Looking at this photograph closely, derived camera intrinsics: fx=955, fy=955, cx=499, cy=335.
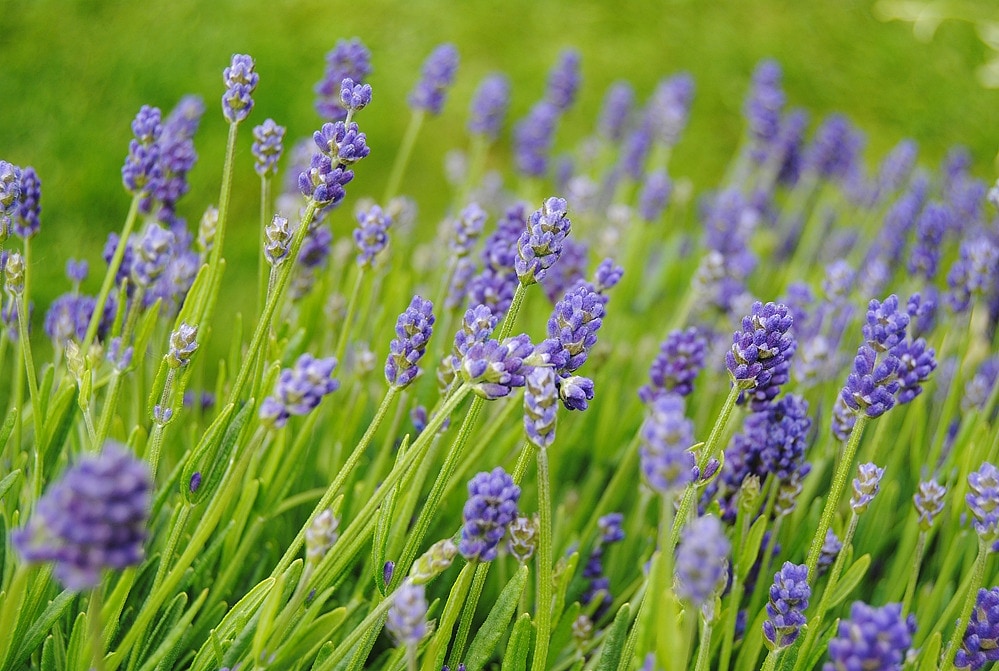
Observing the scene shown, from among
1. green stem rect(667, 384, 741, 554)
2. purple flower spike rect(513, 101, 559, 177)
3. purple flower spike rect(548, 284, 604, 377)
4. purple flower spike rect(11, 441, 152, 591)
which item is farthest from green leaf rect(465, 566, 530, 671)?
purple flower spike rect(513, 101, 559, 177)

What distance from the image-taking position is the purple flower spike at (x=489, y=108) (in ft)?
10.5

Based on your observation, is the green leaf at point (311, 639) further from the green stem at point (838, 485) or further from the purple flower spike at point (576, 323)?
the green stem at point (838, 485)

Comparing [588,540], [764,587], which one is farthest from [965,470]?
[588,540]

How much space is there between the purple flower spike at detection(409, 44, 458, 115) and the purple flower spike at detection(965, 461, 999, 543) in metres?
1.84

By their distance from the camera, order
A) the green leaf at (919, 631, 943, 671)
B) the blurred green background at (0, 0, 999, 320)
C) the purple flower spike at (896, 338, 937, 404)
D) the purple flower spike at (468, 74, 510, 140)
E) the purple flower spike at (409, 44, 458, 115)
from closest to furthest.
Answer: the green leaf at (919, 631, 943, 671) → the purple flower spike at (896, 338, 937, 404) → the purple flower spike at (409, 44, 458, 115) → the purple flower spike at (468, 74, 510, 140) → the blurred green background at (0, 0, 999, 320)

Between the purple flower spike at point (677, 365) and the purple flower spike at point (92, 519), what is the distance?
1.38 m

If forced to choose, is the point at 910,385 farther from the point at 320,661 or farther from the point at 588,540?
the point at 320,661

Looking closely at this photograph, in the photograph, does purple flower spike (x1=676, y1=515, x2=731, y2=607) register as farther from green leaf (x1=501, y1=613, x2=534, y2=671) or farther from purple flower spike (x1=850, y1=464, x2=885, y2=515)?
purple flower spike (x1=850, y1=464, x2=885, y2=515)

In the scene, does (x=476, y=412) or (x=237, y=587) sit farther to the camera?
(x=237, y=587)

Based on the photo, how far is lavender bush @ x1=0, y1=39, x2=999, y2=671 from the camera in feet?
4.52

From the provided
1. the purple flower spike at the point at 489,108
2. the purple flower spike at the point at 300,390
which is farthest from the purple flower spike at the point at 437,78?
the purple flower spike at the point at 300,390

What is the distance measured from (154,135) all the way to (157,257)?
33 centimetres

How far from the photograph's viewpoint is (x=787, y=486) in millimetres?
1959

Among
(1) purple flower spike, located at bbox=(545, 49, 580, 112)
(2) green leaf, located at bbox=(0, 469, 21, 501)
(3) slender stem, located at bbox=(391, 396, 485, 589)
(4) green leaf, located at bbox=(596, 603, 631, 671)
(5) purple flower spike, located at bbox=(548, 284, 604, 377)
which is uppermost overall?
(1) purple flower spike, located at bbox=(545, 49, 580, 112)
